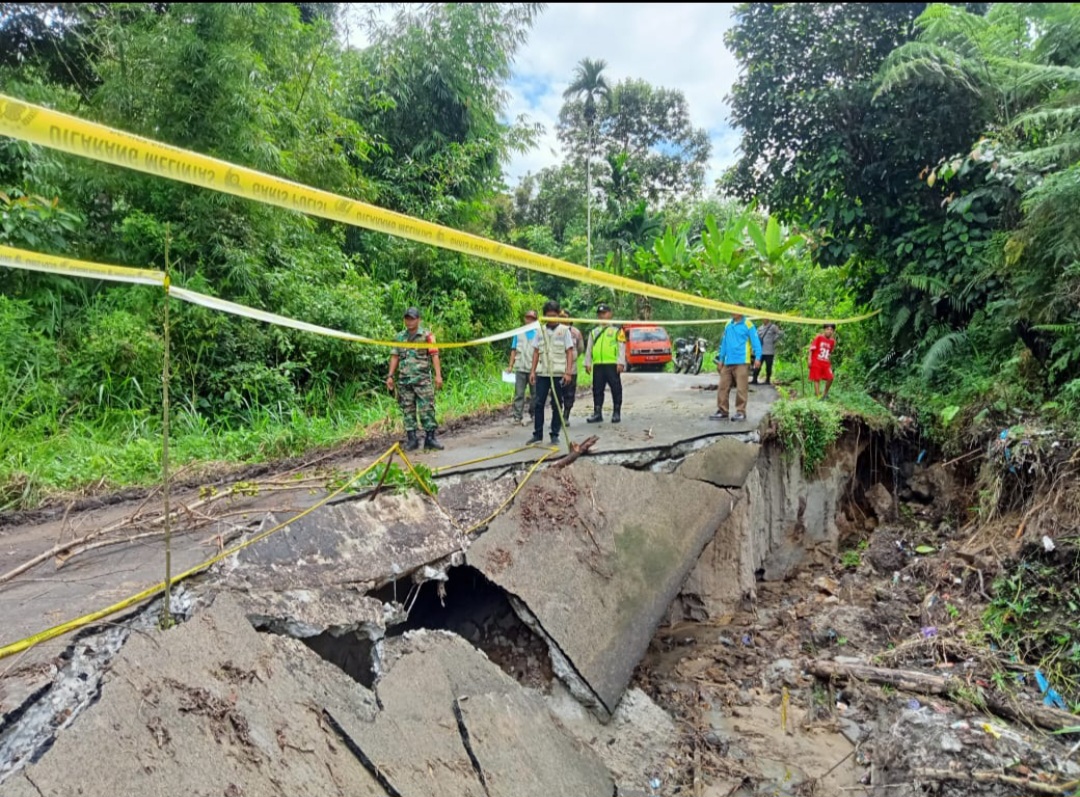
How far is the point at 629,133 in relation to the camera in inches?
1011

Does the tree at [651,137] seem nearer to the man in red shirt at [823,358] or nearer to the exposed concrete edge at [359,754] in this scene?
the man in red shirt at [823,358]

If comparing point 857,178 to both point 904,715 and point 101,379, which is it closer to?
point 904,715

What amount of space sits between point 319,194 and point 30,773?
2.21 metres

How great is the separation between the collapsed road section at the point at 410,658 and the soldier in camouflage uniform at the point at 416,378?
1.12 meters

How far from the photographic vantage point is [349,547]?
11.6ft

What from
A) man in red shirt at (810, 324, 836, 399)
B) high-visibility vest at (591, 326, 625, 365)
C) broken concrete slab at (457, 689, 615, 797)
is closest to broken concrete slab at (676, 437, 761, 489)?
high-visibility vest at (591, 326, 625, 365)

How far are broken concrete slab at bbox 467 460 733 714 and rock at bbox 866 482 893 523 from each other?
2830 mm

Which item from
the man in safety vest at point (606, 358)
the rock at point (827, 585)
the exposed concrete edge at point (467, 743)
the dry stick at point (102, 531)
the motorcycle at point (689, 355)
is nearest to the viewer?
the exposed concrete edge at point (467, 743)

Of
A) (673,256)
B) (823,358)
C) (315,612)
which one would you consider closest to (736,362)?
(823,358)

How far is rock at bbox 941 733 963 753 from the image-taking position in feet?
11.0

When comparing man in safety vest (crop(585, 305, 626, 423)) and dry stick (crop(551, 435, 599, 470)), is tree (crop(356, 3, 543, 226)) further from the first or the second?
dry stick (crop(551, 435, 599, 470))

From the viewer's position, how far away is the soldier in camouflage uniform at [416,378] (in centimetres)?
532

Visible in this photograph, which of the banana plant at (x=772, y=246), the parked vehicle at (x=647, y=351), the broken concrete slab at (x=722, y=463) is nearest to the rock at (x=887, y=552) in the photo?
the broken concrete slab at (x=722, y=463)

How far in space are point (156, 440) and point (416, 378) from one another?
99.3 inches
